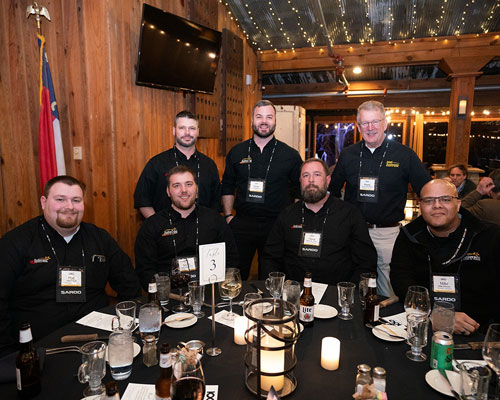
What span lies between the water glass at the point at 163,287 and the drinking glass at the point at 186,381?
796 millimetres

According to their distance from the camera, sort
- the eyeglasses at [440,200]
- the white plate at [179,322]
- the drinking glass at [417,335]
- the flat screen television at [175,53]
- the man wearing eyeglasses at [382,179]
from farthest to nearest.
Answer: the flat screen television at [175,53] < the man wearing eyeglasses at [382,179] < the eyeglasses at [440,200] < the white plate at [179,322] < the drinking glass at [417,335]

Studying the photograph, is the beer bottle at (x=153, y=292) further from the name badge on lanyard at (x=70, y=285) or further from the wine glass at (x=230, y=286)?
the name badge on lanyard at (x=70, y=285)

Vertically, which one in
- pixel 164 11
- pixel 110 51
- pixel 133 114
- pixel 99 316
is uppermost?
pixel 164 11

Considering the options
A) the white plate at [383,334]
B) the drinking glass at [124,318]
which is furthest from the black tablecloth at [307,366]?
the drinking glass at [124,318]

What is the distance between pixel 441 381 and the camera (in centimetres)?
125

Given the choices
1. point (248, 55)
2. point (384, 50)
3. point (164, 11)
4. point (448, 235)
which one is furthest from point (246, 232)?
point (384, 50)

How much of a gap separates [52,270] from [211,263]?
1.15 meters

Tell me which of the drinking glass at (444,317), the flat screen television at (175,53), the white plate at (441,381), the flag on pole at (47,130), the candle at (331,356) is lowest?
the white plate at (441,381)

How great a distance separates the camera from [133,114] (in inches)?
154

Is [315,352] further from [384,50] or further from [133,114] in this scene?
[384,50]

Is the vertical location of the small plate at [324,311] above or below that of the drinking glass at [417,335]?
below

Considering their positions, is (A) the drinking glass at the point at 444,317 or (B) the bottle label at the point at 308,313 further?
(B) the bottle label at the point at 308,313

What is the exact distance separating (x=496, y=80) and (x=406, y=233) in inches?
343

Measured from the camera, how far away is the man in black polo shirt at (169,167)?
10.8ft
